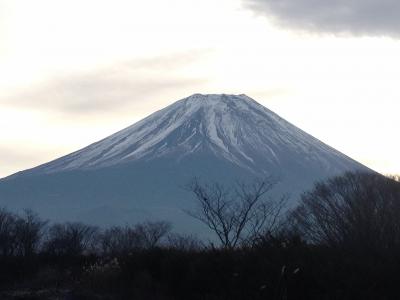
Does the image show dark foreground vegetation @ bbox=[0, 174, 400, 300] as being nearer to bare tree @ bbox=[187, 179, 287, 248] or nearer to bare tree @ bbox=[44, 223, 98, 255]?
bare tree @ bbox=[187, 179, 287, 248]

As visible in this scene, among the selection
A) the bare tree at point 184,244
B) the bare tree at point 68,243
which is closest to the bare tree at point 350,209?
the bare tree at point 184,244

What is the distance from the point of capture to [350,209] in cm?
3234

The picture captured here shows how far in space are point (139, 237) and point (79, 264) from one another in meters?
43.1

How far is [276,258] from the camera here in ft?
39.0

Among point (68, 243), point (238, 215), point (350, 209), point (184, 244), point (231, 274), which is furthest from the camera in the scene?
point (68, 243)

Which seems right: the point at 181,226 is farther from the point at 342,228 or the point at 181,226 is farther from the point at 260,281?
the point at 260,281

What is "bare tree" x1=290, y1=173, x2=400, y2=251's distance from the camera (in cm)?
2697

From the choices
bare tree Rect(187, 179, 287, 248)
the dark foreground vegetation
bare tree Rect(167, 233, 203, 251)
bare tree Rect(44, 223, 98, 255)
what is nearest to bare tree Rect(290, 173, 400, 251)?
bare tree Rect(187, 179, 287, 248)

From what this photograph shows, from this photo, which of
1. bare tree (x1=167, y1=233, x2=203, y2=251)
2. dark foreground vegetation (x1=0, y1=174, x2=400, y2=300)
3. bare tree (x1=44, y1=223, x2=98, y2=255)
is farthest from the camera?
bare tree (x1=44, y1=223, x2=98, y2=255)

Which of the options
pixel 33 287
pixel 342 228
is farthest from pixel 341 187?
pixel 33 287

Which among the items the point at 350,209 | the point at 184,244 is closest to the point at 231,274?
the point at 350,209

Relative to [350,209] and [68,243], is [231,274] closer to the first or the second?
[350,209]

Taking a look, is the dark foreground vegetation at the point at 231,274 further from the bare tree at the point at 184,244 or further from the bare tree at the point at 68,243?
the bare tree at the point at 68,243

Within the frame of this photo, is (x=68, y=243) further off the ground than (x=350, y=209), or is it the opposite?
(x=350, y=209)
